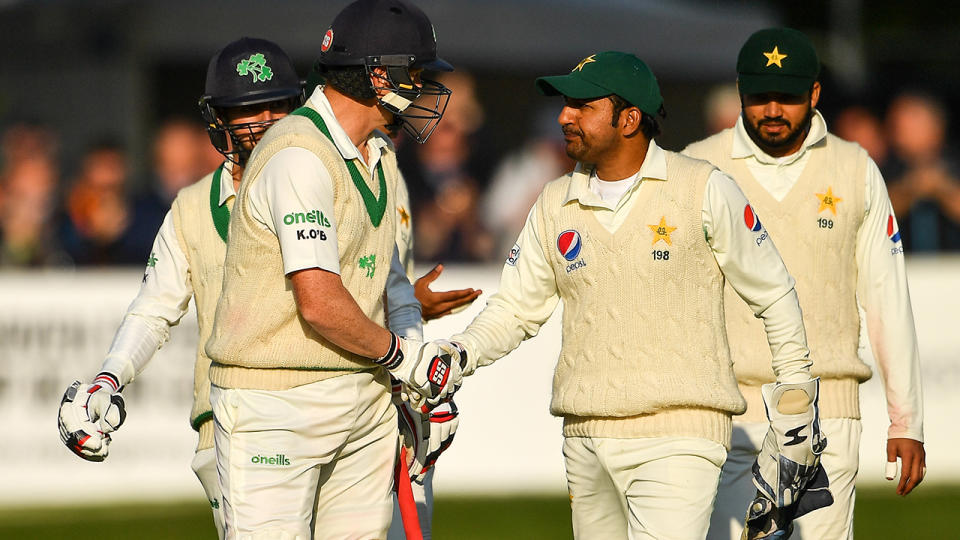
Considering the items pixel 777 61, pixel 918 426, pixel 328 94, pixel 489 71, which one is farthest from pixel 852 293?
pixel 489 71

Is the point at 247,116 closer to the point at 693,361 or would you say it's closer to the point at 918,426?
the point at 693,361

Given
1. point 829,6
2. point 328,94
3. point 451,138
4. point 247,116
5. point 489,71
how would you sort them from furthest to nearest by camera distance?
point 829,6, point 489,71, point 451,138, point 247,116, point 328,94

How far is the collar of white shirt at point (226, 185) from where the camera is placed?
5.79m

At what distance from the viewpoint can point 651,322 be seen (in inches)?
205

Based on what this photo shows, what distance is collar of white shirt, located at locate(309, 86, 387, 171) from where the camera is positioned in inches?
198

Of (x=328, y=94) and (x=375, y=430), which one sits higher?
(x=328, y=94)

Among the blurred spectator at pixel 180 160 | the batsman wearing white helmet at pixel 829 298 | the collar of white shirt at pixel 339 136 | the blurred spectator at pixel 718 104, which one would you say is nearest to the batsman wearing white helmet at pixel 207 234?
the collar of white shirt at pixel 339 136

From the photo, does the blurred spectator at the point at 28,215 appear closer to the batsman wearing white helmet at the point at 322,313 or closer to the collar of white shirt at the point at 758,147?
the collar of white shirt at the point at 758,147

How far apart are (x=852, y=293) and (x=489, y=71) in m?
12.1

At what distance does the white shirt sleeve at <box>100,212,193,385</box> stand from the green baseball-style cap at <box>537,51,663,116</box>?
162 cm

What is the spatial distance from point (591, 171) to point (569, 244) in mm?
306

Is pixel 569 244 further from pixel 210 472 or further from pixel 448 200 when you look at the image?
pixel 448 200

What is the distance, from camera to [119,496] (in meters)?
10.5

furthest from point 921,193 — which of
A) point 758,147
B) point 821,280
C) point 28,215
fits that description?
point 28,215
